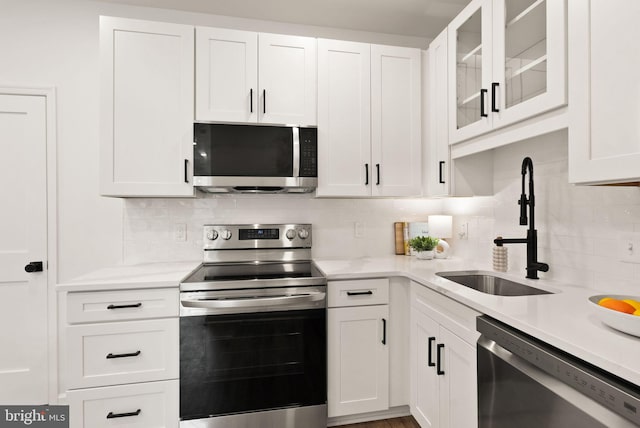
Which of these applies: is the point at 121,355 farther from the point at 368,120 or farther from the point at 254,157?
the point at 368,120

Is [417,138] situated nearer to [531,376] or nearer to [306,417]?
[531,376]

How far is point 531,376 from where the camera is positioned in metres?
1.03

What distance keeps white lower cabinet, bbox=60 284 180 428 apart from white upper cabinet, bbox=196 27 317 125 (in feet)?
3.82

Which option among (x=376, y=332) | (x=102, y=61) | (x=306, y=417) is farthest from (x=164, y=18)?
(x=306, y=417)

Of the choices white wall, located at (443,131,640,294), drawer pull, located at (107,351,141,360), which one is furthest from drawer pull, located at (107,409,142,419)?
white wall, located at (443,131,640,294)

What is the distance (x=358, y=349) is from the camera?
6.39ft

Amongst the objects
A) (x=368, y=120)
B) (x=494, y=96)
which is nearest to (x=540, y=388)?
(x=494, y=96)

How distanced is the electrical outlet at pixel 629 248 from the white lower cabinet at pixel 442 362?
67 centimetres

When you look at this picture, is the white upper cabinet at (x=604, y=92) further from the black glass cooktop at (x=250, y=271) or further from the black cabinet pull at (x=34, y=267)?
the black cabinet pull at (x=34, y=267)

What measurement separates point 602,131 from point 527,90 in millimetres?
455

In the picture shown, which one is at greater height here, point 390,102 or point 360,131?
point 390,102

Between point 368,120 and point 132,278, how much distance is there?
5.80 ft

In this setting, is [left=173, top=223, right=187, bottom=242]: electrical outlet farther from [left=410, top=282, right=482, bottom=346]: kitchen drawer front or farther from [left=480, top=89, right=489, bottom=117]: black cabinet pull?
[left=480, top=89, right=489, bottom=117]: black cabinet pull

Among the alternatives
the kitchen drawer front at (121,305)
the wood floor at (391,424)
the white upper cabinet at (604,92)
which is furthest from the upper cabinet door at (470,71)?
the kitchen drawer front at (121,305)
